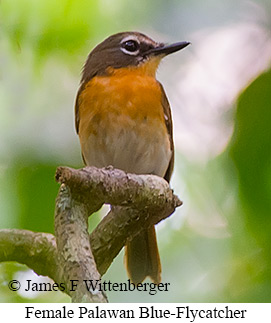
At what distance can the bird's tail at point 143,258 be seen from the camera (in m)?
2.87

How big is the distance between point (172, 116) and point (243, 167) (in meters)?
1.24

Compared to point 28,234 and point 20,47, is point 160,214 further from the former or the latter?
point 20,47

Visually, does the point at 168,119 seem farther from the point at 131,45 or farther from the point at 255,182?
the point at 255,182

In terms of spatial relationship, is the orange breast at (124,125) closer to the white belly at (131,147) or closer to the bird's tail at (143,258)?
the white belly at (131,147)

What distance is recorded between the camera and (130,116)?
9.19ft

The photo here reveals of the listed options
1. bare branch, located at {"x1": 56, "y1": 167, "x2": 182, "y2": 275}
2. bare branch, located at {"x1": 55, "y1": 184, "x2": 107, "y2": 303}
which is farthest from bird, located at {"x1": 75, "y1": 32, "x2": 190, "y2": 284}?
bare branch, located at {"x1": 55, "y1": 184, "x2": 107, "y2": 303}

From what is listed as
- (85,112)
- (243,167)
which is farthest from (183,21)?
(243,167)

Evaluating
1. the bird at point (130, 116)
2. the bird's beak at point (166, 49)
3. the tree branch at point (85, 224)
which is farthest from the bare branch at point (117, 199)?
the bird's beak at point (166, 49)

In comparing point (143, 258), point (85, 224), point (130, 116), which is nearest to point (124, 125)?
point (130, 116)

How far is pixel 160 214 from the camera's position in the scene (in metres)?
2.27

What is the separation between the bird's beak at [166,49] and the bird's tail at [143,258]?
0.87 metres

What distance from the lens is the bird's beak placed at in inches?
116

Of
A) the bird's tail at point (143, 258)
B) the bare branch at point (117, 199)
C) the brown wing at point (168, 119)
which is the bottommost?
the bare branch at point (117, 199)

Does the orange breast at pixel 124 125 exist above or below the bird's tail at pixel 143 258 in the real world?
above
